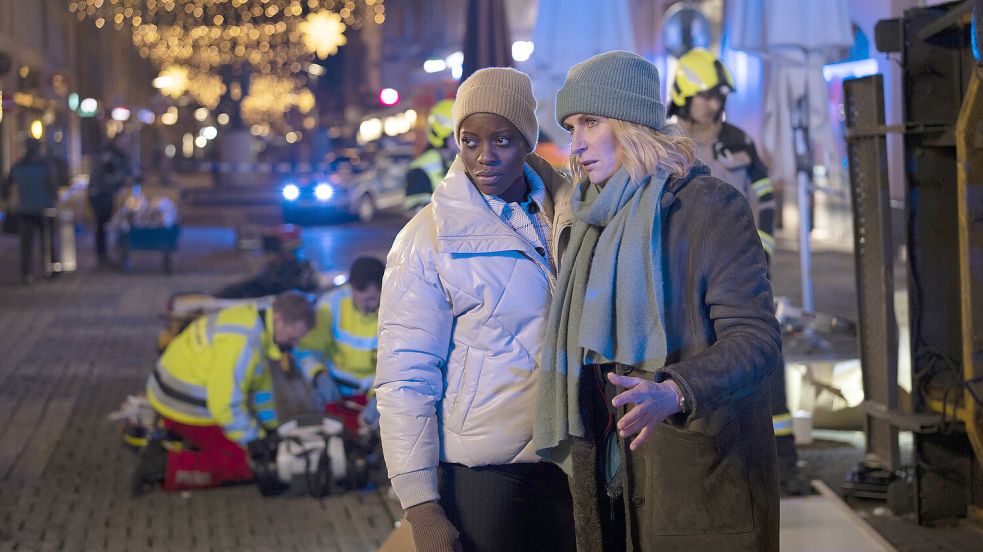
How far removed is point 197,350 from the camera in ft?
23.4

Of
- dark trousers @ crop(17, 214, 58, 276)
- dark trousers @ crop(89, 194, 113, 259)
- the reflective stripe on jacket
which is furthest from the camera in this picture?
dark trousers @ crop(89, 194, 113, 259)

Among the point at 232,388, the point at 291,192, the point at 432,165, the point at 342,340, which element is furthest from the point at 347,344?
the point at 291,192

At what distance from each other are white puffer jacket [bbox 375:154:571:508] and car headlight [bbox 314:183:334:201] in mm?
26245

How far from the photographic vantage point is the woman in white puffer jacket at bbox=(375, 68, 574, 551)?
2945 mm

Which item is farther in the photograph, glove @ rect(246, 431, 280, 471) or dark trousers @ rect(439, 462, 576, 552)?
glove @ rect(246, 431, 280, 471)

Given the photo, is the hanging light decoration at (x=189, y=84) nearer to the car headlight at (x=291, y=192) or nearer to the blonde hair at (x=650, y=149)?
the car headlight at (x=291, y=192)

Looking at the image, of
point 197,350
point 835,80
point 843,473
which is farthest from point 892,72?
point 197,350

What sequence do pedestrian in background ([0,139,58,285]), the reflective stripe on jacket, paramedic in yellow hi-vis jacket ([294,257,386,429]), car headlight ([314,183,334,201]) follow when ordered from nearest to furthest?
paramedic in yellow hi-vis jacket ([294,257,386,429])
the reflective stripe on jacket
pedestrian in background ([0,139,58,285])
car headlight ([314,183,334,201])

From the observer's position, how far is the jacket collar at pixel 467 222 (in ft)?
9.69

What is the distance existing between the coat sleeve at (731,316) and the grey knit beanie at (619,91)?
0.26 m

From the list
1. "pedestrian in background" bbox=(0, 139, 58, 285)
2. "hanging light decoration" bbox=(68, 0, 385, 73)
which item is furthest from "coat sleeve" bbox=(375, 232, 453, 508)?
"hanging light decoration" bbox=(68, 0, 385, 73)

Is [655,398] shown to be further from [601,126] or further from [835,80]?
[835,80]

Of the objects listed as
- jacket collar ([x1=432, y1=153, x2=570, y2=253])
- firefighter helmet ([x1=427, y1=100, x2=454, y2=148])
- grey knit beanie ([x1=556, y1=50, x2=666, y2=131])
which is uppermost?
firefighter helmet ([x1=427, y1=100, x2=454, y2=148])

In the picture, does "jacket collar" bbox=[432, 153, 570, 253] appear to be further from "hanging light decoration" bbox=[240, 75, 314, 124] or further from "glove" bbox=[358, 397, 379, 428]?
"hanging light decoration" bbox=[240, 75, 314, 124]
